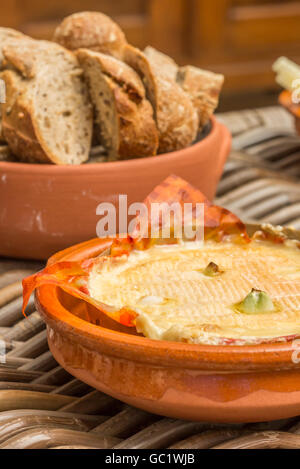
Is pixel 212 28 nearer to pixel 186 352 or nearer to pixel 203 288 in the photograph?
pixel 203 288

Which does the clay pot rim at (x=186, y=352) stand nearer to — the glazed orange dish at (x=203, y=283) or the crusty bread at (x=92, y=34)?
the glazed orange dish at (x=203, y=283)

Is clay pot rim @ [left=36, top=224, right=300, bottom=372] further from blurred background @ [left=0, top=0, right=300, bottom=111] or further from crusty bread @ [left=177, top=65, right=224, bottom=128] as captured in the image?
blurred background @ [left=0, top=0, right=300, bottom=111]

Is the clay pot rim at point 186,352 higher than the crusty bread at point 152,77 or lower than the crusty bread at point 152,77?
lower

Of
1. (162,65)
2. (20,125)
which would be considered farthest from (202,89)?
(20,125)

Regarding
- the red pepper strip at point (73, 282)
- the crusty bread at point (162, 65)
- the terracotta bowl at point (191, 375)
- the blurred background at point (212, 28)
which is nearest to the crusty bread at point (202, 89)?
the crusty bread at point (162, 65)

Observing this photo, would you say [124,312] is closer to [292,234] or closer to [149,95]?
[292,234]
